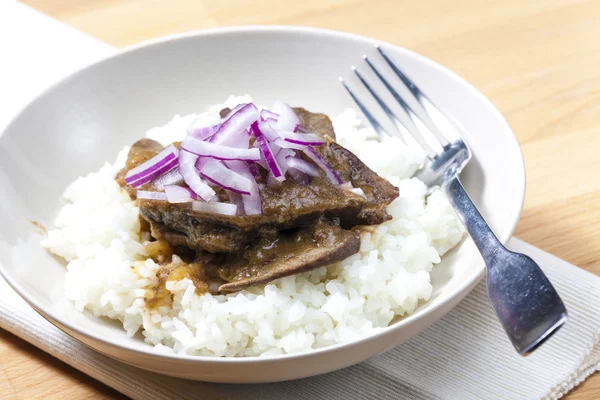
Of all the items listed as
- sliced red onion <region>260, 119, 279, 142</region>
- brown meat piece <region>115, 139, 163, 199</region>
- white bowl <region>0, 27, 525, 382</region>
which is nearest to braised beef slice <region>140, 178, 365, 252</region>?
sliced red onion <region>260, 119, 279, 142</region>

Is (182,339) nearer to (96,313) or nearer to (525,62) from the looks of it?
(96,313)

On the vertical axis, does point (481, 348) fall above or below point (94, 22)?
below

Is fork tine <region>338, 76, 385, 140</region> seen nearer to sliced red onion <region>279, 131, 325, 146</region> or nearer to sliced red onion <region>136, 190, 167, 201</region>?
sliced red onion <region>279, 131, 325, 146</region>

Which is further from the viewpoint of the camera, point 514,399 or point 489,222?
point 489,222

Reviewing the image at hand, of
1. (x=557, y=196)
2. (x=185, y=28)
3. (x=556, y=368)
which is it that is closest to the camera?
(x=556, y=368)

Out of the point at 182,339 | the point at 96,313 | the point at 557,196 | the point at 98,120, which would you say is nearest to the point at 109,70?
the point at 98,120

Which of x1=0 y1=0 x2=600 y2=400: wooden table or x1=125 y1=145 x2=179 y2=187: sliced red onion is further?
x1=0 y1=0 x2=600 y2=400: wooden table
